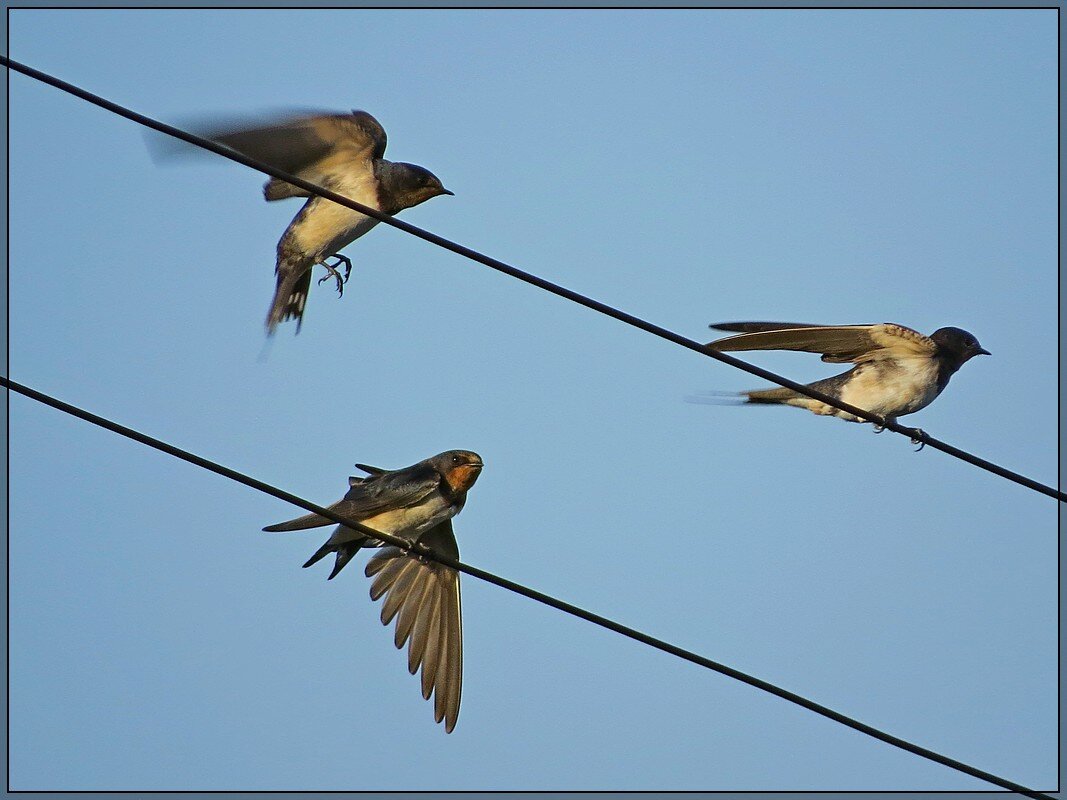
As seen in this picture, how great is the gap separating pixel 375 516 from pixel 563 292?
10.6 feet

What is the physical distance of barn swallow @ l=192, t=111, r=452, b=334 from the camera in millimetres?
8281

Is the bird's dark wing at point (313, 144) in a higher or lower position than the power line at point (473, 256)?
higher

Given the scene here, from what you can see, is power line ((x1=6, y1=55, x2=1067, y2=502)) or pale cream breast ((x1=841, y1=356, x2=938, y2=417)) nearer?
power line ((x1=6, y1=55, x2=1067, y2=502))

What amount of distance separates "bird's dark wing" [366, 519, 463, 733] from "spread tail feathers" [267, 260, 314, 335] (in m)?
1.59

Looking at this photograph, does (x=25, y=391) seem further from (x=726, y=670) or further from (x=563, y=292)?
(x=726, y=670)

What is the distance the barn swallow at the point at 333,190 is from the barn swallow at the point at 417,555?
131 centimetres

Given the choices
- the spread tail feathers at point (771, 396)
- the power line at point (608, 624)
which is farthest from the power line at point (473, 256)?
the spread tail feathers at point (771, 396)

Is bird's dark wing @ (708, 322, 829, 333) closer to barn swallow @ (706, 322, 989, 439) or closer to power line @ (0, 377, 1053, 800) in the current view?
barn swallow @ (706, 322, 989, 439)

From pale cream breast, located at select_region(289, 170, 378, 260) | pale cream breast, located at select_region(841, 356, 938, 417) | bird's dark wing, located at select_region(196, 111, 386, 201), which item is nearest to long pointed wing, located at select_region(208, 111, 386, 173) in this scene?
bird's dark wing, located at select_region(196, 111, 386, 201)

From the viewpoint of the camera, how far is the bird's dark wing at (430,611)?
26.9 feet

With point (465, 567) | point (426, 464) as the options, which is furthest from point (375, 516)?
point (465, 567)

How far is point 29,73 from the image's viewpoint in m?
4.89

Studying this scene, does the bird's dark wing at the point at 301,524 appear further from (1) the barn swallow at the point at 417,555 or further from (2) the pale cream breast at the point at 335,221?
(2) the pale cream breast at the point at 335,221

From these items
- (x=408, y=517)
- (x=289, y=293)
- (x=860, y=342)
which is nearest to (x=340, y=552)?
(x=408, y=517)
